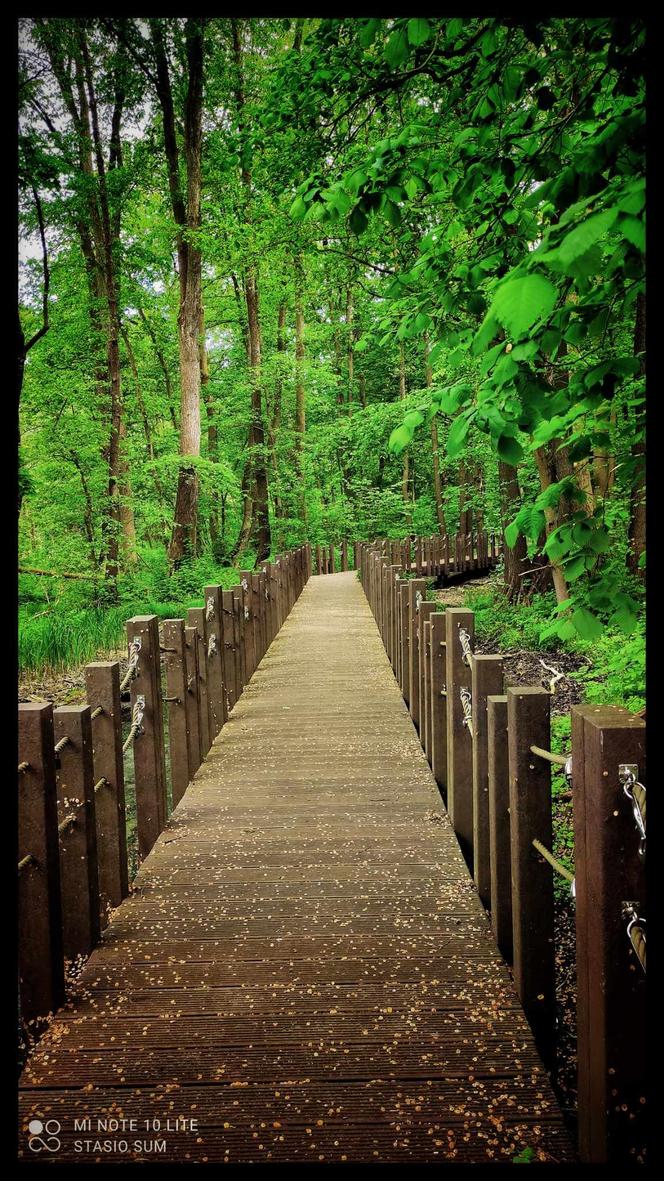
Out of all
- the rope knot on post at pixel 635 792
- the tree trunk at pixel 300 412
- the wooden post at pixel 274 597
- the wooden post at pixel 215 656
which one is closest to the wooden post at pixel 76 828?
the rope knot on post at pixel 635 792

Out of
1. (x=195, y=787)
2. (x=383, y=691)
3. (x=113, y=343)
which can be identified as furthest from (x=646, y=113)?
(x=113, y=343)

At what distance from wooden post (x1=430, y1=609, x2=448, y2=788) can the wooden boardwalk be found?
26 cm

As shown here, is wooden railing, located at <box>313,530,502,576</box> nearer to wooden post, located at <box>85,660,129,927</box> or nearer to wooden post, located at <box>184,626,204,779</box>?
wooden post, located at <box>184,626,204,779</box>

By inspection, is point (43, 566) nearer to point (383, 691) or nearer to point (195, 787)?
point (383, 691)

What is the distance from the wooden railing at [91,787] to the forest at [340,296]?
1.66 m

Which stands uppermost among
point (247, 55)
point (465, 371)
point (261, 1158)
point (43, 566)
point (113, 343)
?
point (247, 55)

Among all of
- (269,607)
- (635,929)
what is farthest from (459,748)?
(269,607)

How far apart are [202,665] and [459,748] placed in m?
2.27

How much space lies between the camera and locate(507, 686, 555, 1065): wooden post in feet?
7.86

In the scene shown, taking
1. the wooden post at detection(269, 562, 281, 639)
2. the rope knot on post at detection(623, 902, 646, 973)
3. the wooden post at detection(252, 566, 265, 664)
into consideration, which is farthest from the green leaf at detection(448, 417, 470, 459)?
the wooden post at detection(269, 562, 281, 639)

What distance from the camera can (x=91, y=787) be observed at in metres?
2.85

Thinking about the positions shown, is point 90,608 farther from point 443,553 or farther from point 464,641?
point 443,553

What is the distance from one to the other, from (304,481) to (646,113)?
2510cm

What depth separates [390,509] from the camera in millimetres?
28625
